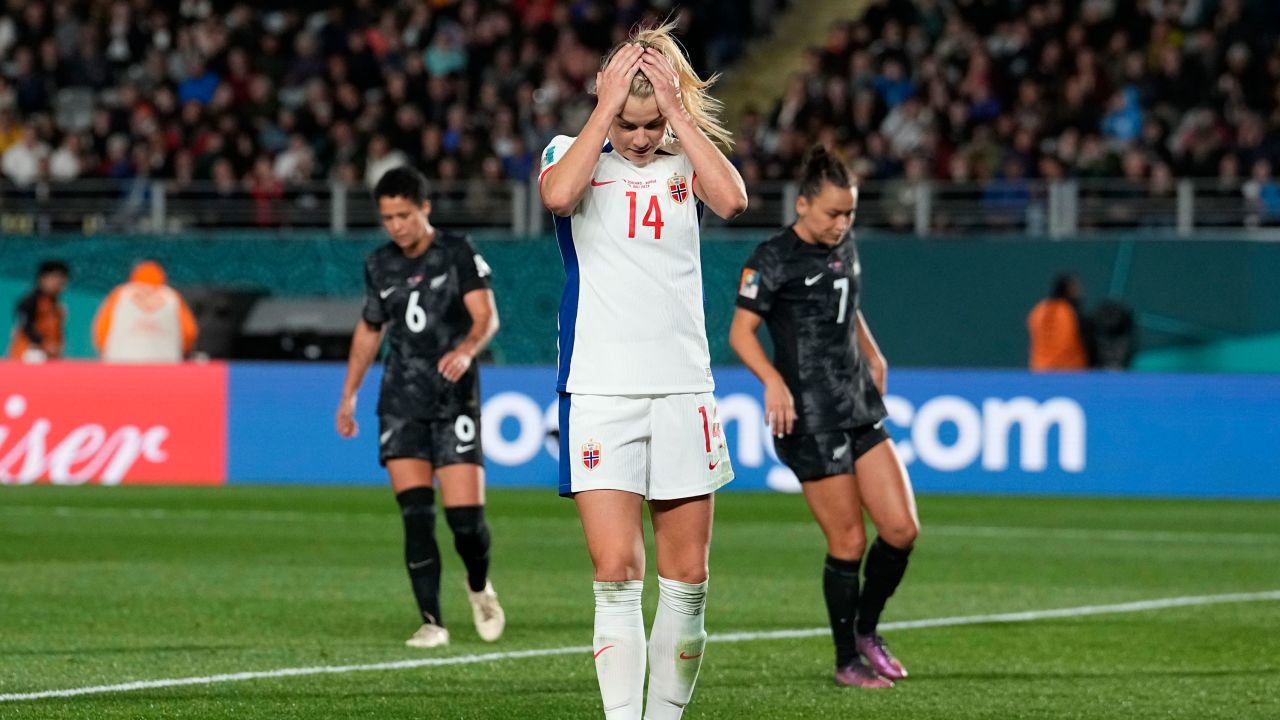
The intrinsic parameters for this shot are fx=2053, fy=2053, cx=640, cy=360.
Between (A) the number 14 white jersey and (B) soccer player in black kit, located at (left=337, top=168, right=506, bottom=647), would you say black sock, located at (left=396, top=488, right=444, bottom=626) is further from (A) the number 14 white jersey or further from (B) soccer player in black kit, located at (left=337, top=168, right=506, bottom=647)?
(A) the number 14 white jersey

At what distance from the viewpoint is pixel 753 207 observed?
22.5 m

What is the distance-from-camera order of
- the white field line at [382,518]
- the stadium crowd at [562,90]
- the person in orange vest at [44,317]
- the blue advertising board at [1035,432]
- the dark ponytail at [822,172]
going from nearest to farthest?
the dark ponytail at [822,172]
the white field line at [382,518]
the blue advertising board at [1035,432]
the person in orange vest at [44,317]
the stadium crowd at [562,90]


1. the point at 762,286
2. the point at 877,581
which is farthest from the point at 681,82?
the point at 877,581

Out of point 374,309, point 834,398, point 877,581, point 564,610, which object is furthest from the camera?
point 564,610

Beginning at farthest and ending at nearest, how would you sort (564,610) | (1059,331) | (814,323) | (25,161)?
(25,161) < (1059,331) < (564,610) < (814,323)

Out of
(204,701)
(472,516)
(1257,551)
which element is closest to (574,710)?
(204,701)

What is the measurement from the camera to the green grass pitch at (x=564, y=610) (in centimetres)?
746

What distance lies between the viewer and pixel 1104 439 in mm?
17812

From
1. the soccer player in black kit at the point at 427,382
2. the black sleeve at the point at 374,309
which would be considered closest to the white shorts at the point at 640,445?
the soccer player in black kit at the point at 427,382

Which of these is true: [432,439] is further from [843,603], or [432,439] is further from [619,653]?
[619,653]

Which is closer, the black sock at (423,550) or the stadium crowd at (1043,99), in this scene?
the black sock at (423,550)

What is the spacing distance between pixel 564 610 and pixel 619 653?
4.60 metres

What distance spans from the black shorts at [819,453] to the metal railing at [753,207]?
46.2 ft

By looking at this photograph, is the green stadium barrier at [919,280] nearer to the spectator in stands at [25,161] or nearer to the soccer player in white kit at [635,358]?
the spectator in stands at [25,161]
